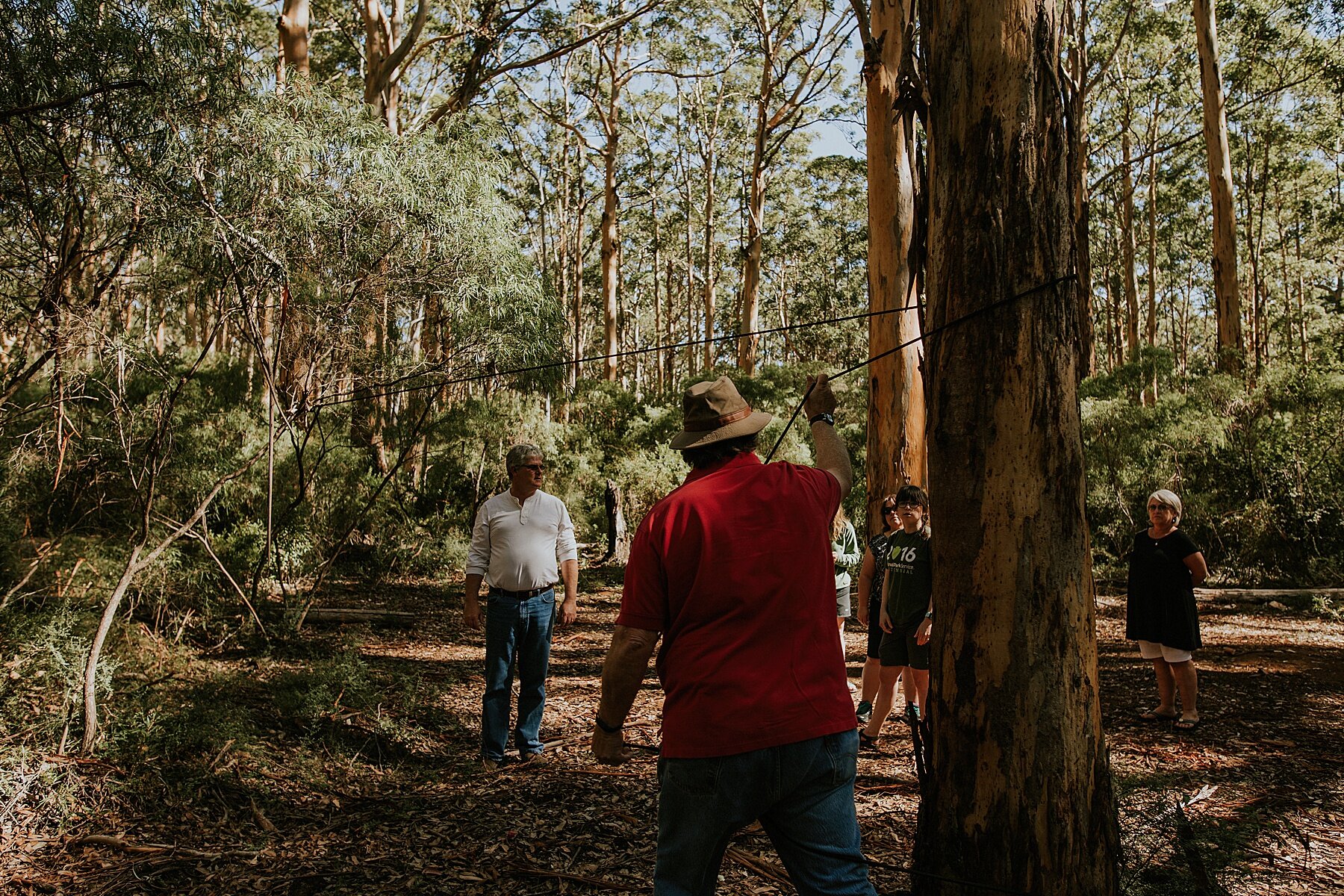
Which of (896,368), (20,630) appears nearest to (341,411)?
(20,630)

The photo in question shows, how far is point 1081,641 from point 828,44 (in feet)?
73.1

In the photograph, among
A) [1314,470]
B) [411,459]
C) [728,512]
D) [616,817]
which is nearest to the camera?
[728,512]

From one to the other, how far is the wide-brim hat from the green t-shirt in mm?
2751

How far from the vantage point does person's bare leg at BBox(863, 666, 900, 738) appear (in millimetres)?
5406

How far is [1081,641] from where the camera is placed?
243cm

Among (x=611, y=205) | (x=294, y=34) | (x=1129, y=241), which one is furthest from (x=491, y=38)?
(x=1129, y=241)

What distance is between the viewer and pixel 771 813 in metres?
2.31

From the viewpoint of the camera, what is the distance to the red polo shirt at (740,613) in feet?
7.39

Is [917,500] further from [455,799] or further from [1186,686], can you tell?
[455,799]

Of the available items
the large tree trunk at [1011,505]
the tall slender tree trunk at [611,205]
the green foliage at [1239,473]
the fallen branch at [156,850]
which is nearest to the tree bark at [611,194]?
the tall slender tree trunk at [611,205]

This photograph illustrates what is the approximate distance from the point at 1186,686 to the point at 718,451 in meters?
4.72

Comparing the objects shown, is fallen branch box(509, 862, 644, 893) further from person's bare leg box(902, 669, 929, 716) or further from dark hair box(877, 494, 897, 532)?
dark hair box(877, 494, 897, 532)

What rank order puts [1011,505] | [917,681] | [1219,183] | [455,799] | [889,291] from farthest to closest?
[1219,183], [889,291], [917,681], [455,799], [1011,505]

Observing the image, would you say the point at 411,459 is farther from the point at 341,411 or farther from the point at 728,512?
the point at 728,512
